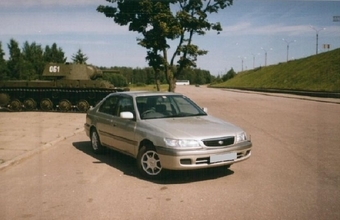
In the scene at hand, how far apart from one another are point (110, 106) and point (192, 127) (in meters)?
2.46

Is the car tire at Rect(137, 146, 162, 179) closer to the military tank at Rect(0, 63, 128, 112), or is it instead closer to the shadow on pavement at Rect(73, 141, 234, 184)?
the shadow on pavement at Rect(73, 141, 234, 184)

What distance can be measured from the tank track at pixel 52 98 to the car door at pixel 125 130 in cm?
1205

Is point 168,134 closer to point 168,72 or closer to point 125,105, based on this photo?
point 125,105

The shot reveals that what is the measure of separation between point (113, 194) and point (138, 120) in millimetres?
1624

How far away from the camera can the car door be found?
625 centimetres

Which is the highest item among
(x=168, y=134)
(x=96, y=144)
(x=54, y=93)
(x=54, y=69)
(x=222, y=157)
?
(x=54, y=69)

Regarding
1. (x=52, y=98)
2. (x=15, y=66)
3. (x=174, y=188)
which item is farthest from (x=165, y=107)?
(x=15, y=66)

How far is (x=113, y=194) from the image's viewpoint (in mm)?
4988

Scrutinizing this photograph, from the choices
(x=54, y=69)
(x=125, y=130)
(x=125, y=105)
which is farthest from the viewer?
(x=54, y=69)

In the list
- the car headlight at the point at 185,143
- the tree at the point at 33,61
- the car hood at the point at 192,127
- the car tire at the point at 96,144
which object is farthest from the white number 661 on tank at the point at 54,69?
the tree at the point at 33,61

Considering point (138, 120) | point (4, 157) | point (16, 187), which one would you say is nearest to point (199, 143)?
point (138, 120)

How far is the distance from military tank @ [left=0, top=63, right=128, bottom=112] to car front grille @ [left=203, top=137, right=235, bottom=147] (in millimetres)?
13833

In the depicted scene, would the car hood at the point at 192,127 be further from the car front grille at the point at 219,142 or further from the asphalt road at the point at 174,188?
the asphalt road at the point at 174,188

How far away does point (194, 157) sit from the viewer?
531cm
